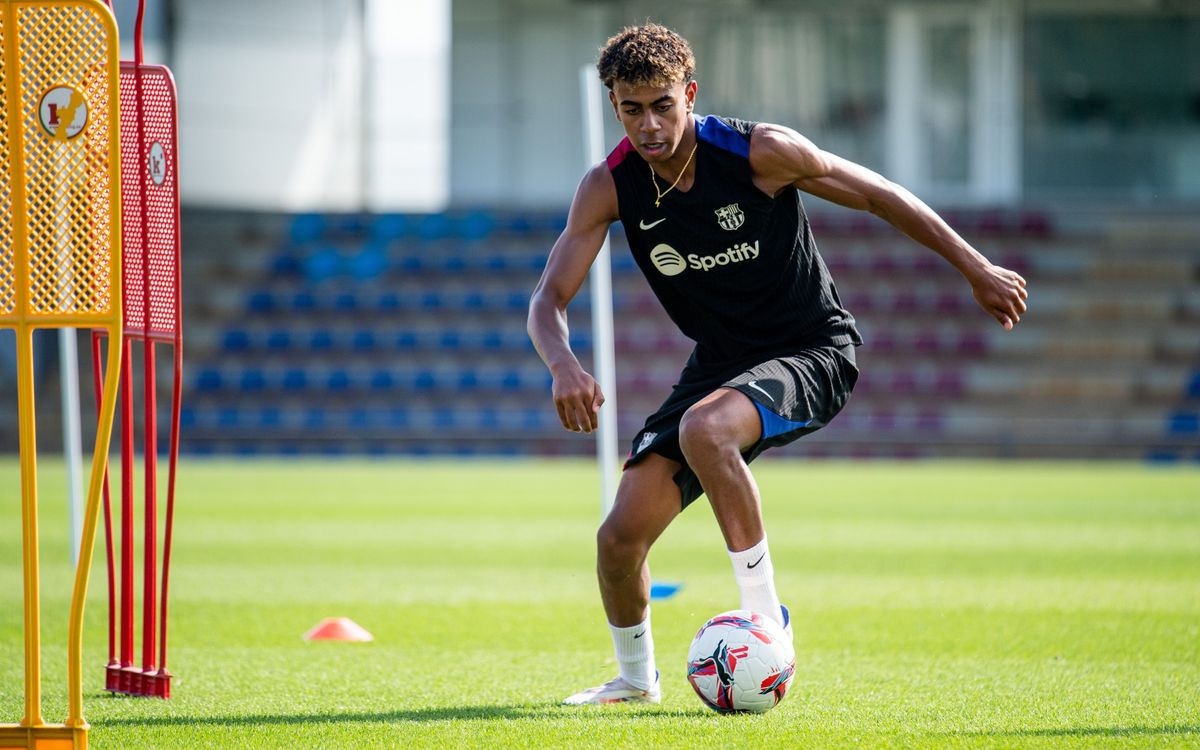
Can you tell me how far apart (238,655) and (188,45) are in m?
22.0

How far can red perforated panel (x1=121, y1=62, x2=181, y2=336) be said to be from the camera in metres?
4.67

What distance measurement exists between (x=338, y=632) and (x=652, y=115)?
10.0 feet

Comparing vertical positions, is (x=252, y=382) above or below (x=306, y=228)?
below

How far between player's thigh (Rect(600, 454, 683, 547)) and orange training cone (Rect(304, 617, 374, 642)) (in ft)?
7.05

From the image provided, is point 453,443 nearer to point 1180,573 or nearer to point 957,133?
point 957,133

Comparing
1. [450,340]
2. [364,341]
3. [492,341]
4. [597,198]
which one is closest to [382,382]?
[364,341]

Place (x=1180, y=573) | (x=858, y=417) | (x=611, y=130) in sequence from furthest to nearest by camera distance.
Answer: (x=611, y=130) < (x=858, y=417) < (x=1180, y=573)

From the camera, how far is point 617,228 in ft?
78.9

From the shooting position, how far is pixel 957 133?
80.3 ft

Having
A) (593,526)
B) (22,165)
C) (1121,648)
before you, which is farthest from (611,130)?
(22,165)

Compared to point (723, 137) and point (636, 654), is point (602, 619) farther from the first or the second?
point (723, 137)

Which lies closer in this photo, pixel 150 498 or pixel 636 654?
pixel 150 498

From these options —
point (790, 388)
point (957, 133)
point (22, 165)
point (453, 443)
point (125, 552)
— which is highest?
point (957, 133)

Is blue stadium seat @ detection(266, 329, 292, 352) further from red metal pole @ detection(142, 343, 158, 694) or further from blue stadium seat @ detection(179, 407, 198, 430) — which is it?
red metal pole @ detection(142, 343, 158, 694)
